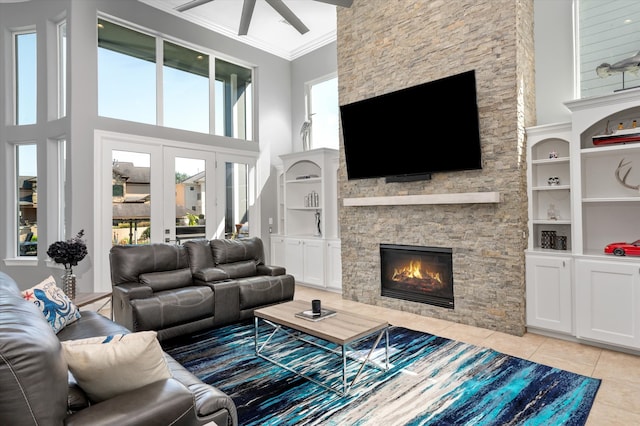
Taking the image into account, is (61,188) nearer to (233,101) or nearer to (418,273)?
(233,101)

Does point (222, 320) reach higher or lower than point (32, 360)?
lower

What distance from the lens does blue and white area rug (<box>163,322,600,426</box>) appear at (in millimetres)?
2330

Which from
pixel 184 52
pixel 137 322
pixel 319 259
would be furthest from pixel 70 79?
pixel 319 259

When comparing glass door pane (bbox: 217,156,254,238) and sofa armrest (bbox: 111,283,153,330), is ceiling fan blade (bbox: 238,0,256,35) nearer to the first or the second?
glass door pane (bbox: 217,156,254,238)

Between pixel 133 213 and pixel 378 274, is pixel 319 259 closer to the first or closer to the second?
pixel 378 274

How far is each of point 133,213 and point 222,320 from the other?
2.37m

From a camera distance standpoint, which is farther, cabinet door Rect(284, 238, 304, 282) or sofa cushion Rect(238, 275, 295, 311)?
cabinet door Rect(284, 238, 304, 282)

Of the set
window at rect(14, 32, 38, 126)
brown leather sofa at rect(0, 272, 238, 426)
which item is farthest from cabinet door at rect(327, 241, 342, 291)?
window at rect(14, 32, 38, 126)

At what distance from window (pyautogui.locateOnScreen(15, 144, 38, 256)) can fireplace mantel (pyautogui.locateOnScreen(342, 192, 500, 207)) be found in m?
4.49

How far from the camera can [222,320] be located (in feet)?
13.0

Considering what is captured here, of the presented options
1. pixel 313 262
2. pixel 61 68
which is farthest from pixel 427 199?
pixel 61 68

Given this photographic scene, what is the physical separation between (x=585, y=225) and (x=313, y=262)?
12.2ft

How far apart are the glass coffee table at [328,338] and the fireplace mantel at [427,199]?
5.48 ft

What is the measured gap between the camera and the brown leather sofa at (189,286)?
3.52 m
